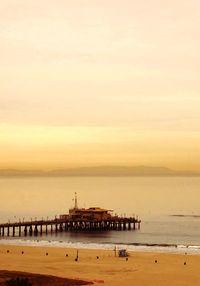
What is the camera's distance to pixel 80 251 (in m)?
65.5

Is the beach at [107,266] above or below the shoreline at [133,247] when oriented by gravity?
below

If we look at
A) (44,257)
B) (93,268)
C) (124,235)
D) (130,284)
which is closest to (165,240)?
(124,235)

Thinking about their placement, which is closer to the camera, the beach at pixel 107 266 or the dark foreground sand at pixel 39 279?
the dark foreground sand at pixel 39 279

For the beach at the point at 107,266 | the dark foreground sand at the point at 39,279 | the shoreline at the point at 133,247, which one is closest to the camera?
the dark foreground sand at the point at 39,279

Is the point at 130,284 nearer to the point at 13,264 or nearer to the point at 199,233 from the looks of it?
the point at 13,264

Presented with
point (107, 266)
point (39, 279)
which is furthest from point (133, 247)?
point (39, 279)

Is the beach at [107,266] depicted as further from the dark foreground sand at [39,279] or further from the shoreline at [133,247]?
the shoreline at [133,247]

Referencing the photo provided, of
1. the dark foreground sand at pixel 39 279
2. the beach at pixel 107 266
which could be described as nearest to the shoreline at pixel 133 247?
the beach at pixel 107 266

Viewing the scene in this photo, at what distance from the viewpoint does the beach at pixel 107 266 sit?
46416 mm

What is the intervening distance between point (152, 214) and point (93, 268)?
112166mm

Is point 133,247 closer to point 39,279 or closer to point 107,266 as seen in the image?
point 107,266

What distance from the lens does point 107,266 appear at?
5291 cm

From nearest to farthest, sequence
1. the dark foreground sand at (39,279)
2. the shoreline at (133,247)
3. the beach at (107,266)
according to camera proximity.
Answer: the dark foreground sand at (39,279)
the beach at (107,266)
the shoreline at (133,247)

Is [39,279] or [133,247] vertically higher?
[133,247]
